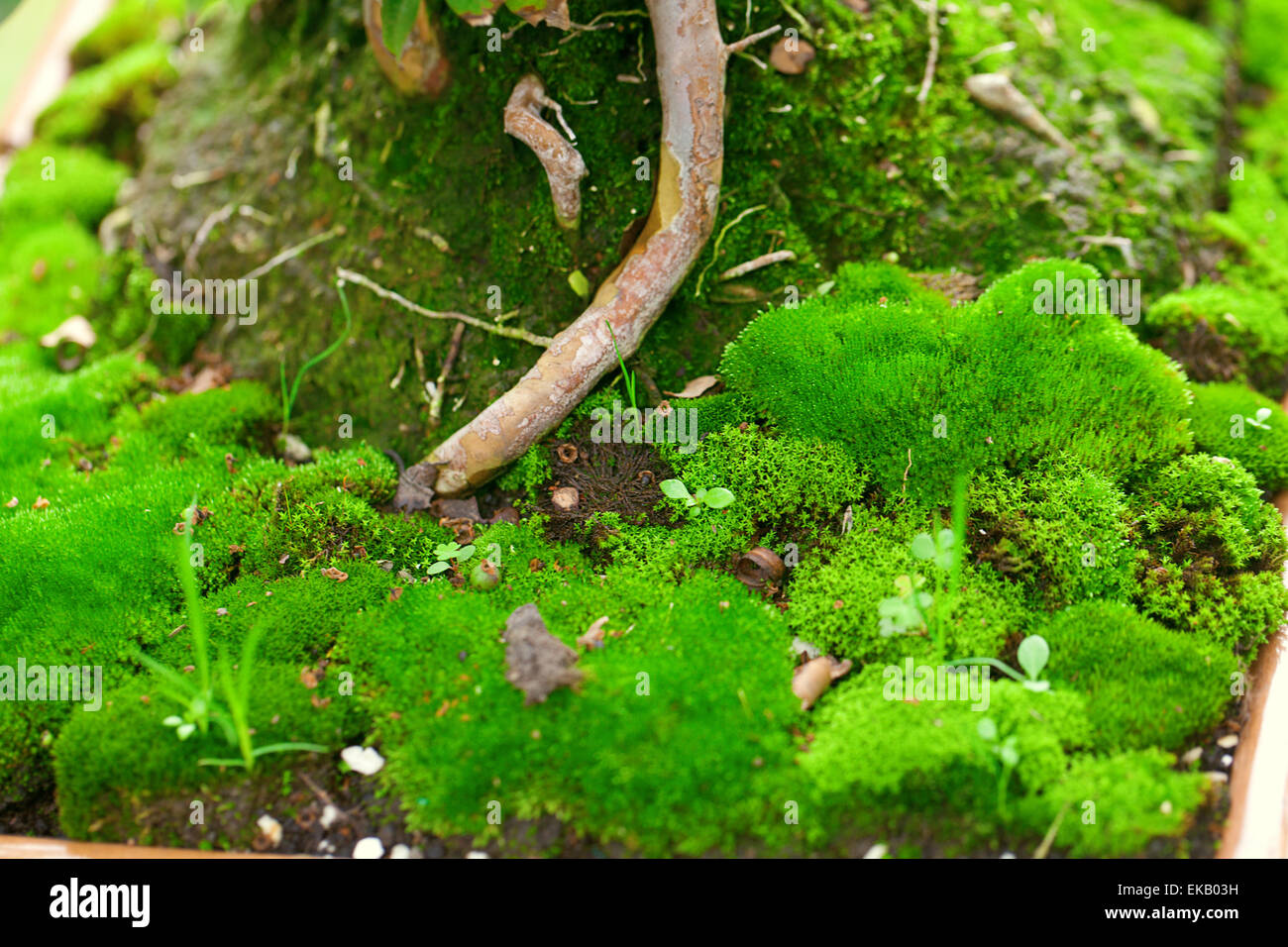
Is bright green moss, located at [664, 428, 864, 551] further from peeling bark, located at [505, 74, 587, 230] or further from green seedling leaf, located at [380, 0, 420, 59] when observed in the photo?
green seedling leaf, located at [380, 0, 420, 59]

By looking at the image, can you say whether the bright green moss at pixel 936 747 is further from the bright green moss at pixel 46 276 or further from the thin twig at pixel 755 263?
the bright green moss at pixel 46 276

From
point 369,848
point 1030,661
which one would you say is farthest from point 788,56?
point 369,848

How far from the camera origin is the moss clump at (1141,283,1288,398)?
11.5 feet

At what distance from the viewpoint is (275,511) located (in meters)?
3.11

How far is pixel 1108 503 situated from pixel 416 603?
2.40 m

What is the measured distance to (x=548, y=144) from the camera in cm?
324

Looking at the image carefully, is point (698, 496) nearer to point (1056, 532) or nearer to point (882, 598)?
point (882, 598)

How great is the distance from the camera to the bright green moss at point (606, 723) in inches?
91.4

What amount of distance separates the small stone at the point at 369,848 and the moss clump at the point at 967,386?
6.42ft

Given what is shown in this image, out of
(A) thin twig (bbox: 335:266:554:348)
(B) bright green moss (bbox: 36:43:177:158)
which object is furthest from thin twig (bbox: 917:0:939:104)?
(B) bright green moss (bbox: 36:43:177:158)

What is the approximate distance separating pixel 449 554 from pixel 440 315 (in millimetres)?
1083

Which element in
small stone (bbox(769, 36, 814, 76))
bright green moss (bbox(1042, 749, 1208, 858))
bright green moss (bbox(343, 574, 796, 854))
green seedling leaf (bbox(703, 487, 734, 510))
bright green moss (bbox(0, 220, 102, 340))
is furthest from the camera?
bright green moss (bbox(0, 220, 102, 340))

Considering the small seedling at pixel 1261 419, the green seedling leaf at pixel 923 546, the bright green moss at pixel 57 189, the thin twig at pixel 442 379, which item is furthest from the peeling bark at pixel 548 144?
the bright green moss at pixel 57 189

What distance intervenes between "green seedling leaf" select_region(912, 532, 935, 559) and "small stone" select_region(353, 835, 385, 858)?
6.05 ft
